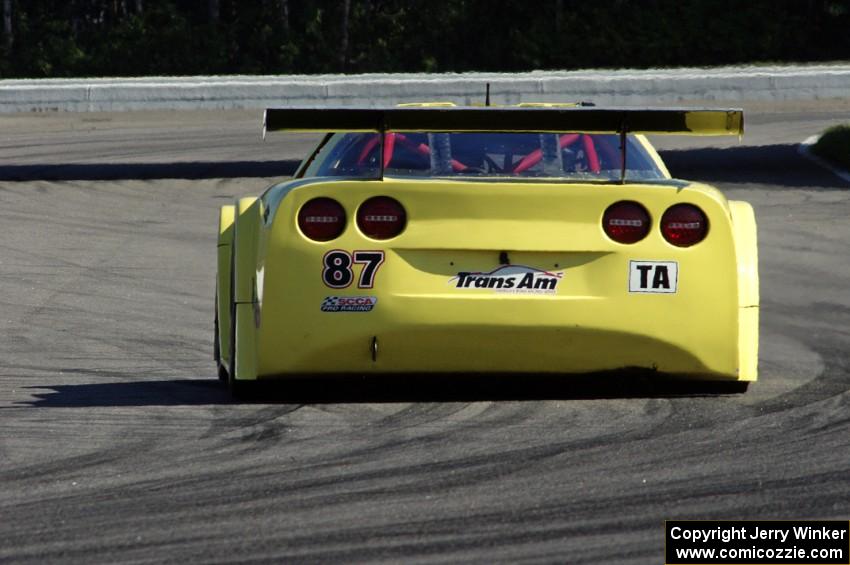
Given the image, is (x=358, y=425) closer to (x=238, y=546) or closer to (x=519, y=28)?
(x=238, y=546)

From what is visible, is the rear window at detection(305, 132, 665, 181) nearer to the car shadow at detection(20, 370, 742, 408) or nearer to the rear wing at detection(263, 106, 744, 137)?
the rear wing at detection(263, 106, 744, 137)

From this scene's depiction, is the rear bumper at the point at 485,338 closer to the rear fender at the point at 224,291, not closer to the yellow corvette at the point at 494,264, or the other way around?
the yellow corvette at the point at 494,264

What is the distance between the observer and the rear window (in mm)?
7373

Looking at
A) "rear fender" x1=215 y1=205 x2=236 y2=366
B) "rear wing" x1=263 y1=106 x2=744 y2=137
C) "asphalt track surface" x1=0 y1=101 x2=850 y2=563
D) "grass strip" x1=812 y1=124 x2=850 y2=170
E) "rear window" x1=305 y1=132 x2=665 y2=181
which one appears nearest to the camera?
"asphalt track surface" x1=0 y1=101 x2=850 y2=563

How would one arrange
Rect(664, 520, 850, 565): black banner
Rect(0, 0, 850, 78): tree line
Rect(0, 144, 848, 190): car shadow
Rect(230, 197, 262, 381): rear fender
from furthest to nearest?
1. Rect(0, 0, 850, 78): tree line
2. Rect(0, 144, 848, 190): car shadow
3. Rect(230, 197, 262, 381): rear fender
4. Rect(664, 520, 850, 565): black banner

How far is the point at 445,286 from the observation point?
22.3 feet

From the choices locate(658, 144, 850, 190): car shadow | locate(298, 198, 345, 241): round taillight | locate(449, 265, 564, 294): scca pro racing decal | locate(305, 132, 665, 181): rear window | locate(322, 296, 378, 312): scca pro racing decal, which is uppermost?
locate(305, 132, 665, 181): rear window

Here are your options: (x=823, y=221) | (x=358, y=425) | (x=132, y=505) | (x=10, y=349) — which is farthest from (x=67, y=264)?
(x=132, y=505)

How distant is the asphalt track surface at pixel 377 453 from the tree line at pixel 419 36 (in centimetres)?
4424

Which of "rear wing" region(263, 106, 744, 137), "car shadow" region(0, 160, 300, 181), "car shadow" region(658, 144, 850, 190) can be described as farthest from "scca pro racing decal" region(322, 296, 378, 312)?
"car shadow" region(0, 160, 300, 181)

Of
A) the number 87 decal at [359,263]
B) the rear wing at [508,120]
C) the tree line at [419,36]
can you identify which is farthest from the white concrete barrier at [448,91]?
the tree line at [419,36]

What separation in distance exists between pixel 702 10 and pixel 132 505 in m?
52.4

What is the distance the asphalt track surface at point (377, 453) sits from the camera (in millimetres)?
4762

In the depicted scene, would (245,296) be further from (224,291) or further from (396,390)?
(396,390)
